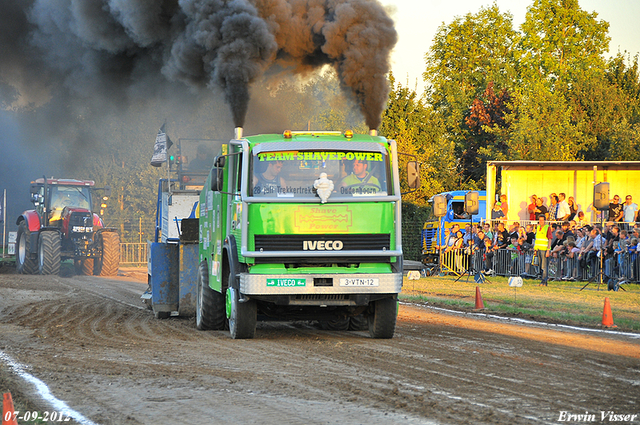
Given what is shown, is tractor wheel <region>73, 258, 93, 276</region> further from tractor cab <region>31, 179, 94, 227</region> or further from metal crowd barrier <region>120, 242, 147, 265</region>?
metal crowd barrier <region>120, 242, 147, 265</region>

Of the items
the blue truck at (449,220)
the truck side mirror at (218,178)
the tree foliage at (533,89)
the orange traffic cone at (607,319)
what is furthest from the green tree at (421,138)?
the truck side mirror at (218,178)

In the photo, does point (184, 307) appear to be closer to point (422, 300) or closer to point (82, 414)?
point (422, 300)

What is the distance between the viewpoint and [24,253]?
99.0 ft

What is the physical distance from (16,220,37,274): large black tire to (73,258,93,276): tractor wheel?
1737mm

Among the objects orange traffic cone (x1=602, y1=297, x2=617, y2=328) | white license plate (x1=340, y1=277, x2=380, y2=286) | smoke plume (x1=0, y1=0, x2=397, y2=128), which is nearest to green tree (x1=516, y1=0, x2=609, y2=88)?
smoke plume (x1=0, y1=0, x2=397, y2=128)

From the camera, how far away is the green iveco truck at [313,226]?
10820 mm

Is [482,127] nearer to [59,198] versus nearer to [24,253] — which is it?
[59,198]

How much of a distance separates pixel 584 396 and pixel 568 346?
3659mm

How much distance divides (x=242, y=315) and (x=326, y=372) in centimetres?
294

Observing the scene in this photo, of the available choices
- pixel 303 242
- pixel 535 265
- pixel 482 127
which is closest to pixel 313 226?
pixel 303 242

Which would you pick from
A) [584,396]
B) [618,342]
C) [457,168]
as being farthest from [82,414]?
[457,168]

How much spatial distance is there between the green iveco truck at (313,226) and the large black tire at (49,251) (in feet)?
58.9

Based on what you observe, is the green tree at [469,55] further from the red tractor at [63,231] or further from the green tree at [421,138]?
the red tractor at [63,231]

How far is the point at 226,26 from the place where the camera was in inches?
736
